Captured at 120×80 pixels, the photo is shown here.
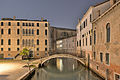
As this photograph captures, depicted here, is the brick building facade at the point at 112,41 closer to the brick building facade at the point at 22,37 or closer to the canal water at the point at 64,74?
the canal water at the point at 64,74

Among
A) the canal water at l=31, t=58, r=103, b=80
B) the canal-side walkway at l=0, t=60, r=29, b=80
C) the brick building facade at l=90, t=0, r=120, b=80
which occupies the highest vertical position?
the brick building facade at l=90, t=0, r=120, b=80

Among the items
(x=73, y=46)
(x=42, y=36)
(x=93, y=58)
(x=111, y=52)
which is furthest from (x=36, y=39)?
(x=111, y=52)

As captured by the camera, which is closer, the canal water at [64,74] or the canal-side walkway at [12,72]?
the canal-side walkway at [12,72]

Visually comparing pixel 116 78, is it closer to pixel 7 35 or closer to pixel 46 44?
pixel 46 44

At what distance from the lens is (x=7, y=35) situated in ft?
110

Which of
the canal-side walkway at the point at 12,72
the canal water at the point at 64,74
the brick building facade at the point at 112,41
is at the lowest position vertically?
the canal water at the point at 64,74

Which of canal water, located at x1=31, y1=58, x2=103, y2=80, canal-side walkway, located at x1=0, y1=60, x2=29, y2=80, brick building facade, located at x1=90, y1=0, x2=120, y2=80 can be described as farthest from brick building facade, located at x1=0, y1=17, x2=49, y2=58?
brick building facade, located at x1=90, y1=0, x2=120, y2=80

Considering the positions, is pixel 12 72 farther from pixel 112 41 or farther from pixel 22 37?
pixel 22 37

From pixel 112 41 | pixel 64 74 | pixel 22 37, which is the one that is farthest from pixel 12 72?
pixel 22 37

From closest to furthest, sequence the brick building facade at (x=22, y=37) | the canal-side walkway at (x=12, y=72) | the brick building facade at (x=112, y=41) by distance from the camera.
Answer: the brick building facade at (x=112, y=41) → the canal-side walkway at (x=12, y=72) → the brick building facade at (x=22, y=37)

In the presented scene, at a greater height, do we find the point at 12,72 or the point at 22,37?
the point at 22,37

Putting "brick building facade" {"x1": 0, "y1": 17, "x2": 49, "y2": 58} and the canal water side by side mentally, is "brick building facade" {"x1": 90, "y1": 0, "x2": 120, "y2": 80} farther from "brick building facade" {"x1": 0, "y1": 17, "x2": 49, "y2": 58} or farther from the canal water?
"brick building facade" {"x1": 0, "y1": 17, "x2": 49, "y2": 58}

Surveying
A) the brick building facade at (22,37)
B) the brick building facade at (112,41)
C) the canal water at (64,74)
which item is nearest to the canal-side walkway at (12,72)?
the canal water at (64,74)

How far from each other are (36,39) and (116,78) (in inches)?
1144
